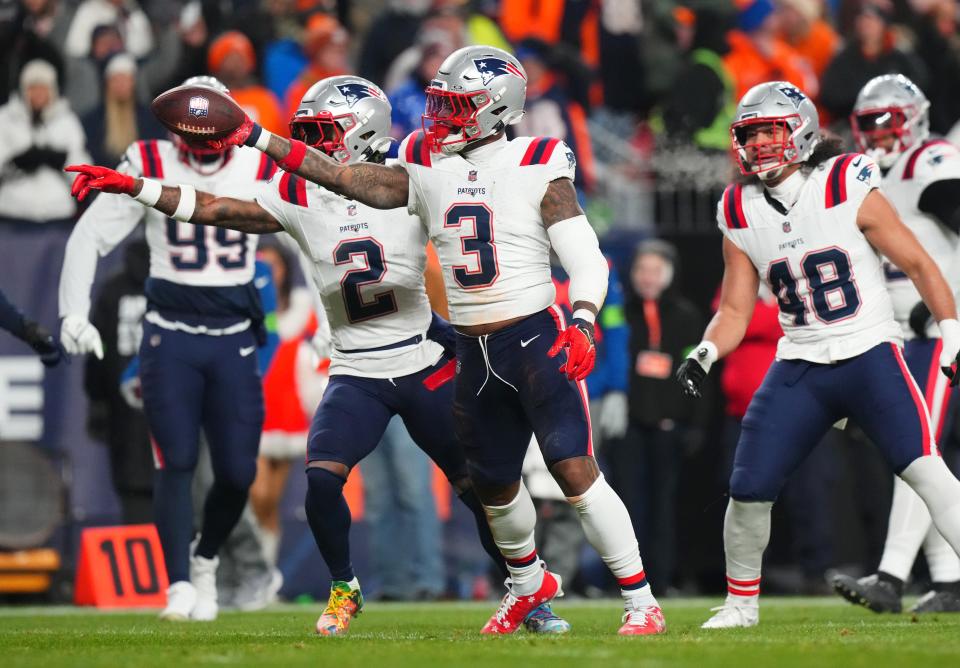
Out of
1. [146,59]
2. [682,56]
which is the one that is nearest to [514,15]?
[682,56]

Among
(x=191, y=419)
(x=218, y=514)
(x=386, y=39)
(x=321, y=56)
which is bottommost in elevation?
(x=218, y=514)

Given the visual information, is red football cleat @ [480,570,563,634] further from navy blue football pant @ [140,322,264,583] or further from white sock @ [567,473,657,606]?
navy blue football pant @ [140,322,264,583]

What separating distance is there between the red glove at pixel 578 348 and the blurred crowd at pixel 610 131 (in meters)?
4.07

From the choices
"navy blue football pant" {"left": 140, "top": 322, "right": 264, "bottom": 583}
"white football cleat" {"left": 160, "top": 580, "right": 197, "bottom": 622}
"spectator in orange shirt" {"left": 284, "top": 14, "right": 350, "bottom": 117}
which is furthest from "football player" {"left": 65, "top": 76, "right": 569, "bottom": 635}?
"spectator in orange shirt" {"left": 284, "top": 14, "right": 350, "bottom": 117}

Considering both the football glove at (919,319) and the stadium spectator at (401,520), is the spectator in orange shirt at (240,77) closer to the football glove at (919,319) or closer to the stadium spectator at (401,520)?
the stadium spectator at (401,520)

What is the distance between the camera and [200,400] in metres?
7.46

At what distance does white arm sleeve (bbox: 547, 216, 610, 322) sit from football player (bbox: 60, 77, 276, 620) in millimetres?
2293

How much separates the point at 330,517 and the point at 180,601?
1435mm

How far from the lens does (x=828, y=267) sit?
616 cm

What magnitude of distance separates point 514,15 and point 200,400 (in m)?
5.43

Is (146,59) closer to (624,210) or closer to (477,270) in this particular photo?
(624,210)

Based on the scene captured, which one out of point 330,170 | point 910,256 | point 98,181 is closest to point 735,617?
point 910,256

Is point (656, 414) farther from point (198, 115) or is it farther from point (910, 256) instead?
point (198, 115)

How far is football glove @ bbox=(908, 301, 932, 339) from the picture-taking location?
7.09 metres
